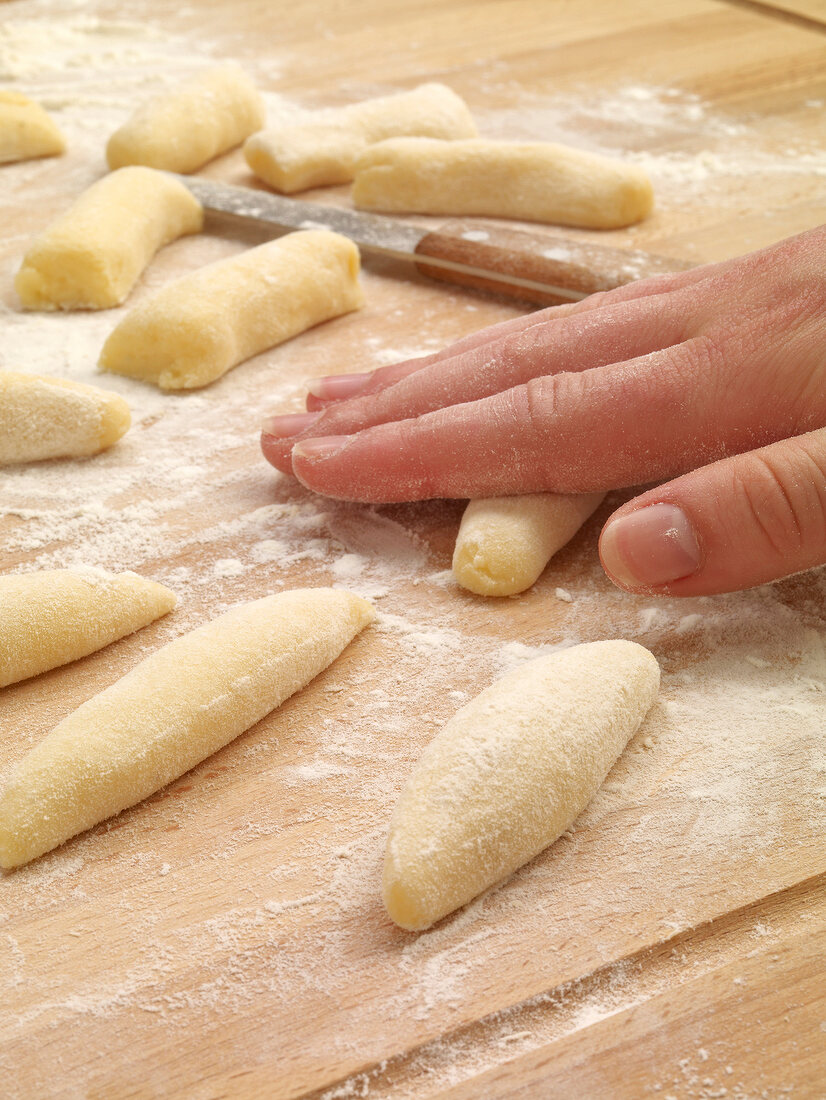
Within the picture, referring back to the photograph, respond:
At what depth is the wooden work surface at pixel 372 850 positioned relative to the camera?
2.91 ft

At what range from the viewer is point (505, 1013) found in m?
0.91

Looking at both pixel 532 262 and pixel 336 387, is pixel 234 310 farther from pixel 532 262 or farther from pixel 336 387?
pixel 532 262

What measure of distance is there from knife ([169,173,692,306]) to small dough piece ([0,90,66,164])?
51cm

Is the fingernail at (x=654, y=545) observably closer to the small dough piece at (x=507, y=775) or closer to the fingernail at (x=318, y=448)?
the small dough piece at (x=507, y=775)

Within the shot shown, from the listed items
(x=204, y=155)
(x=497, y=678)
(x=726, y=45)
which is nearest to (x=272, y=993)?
(x=497, y=678)

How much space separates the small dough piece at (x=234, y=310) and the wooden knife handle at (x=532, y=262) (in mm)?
200

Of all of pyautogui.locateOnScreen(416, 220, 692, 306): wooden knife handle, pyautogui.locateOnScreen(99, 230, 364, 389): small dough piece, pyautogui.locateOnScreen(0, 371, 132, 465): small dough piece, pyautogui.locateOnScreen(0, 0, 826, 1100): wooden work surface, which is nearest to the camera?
pyautogui.locateOnScreen(0, 0, 826, 1100): wooden work surface

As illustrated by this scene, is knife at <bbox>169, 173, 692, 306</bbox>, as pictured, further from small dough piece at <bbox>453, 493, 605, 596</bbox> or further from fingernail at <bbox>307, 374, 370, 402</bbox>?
small dough piece at <bbox>453, 493, 605, 596</bbox>

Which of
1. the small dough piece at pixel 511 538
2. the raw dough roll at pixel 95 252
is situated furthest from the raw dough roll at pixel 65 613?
the raw dough roll at pixel 95 252

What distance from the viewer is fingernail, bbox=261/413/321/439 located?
1.56 m

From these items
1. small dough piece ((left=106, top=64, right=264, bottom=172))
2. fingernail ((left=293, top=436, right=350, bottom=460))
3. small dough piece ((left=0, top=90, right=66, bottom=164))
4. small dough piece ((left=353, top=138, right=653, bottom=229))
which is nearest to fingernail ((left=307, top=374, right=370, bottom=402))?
fingernail ((left=293, top=436, right=350, bottom=460))

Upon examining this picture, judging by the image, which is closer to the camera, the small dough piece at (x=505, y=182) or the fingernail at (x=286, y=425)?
the fingernail at (x=286, y=425)

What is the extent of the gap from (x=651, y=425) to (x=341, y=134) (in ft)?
4.74

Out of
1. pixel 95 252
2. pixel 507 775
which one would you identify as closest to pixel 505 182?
pixel 95 252
